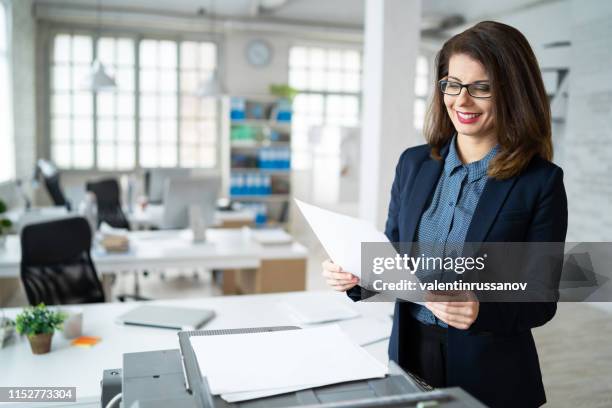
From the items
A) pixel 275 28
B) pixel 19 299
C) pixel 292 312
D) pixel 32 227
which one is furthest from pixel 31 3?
pixel 292 312

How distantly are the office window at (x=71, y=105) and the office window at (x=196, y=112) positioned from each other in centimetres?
141

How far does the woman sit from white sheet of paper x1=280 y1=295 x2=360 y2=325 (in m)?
0.78

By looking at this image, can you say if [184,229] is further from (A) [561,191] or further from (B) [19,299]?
(A) [561,191]

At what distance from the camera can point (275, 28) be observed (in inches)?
348

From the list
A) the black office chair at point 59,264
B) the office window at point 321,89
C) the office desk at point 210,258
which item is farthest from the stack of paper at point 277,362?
the office window at point 321,89

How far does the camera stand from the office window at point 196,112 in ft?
30.1

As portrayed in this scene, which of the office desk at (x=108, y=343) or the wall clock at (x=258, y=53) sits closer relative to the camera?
the office desk at (x=108, y=343)

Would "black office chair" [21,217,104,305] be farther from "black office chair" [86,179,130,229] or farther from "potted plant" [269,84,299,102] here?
"potted plant" [269,84,299,102]

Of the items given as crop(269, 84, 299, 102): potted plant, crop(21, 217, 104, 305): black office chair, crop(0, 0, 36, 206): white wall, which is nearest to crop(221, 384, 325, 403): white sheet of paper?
crop(21, 217, 104, 305): black office chair

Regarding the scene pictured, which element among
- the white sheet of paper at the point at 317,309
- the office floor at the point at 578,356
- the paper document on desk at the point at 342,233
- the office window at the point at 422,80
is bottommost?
the office floor at the point at 578,356

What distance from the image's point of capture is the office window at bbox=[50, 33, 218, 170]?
874 centimetres

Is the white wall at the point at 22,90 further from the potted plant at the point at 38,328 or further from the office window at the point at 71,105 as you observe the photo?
the potted plant at the point at 38,328

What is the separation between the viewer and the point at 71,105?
28.9 feet

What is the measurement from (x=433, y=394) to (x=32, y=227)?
259cm
